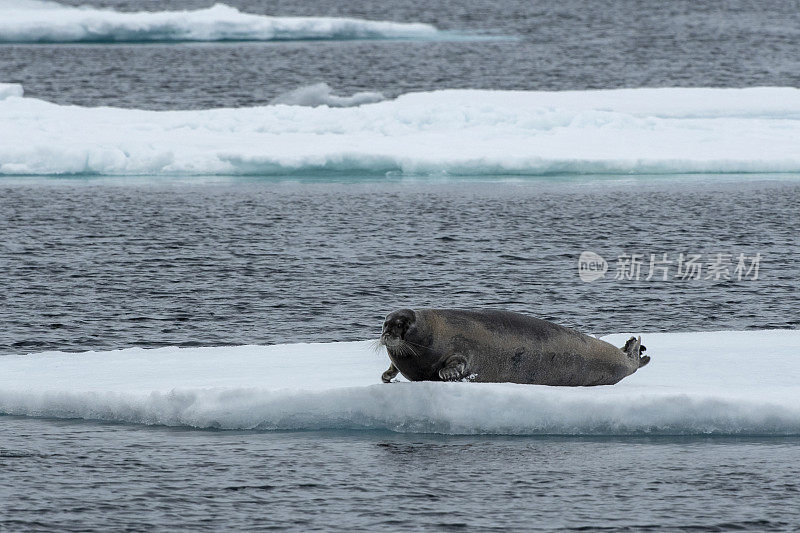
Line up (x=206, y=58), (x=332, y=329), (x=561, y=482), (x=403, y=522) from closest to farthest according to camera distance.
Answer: (x=403, y=522)
(x=561, y=482)
(x=332, y=329)
(x=206, y=58)

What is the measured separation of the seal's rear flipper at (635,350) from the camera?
32.8ft

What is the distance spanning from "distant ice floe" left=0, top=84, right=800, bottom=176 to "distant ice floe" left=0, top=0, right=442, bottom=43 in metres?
18.9

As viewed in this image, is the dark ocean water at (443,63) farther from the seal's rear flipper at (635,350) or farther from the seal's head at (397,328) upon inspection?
the seal's head at (397,328)

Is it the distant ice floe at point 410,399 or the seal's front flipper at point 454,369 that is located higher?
the seal's front flipper at point 454,369

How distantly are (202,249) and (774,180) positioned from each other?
1068cm

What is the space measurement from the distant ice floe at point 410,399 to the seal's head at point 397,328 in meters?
0.29

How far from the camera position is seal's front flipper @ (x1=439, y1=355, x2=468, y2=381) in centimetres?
915

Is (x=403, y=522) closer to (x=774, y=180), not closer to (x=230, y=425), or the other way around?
(x=230, y=425)

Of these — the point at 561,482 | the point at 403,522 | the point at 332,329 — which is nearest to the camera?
the point at 403,522

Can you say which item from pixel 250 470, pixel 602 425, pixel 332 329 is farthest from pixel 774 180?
pixel 250 470

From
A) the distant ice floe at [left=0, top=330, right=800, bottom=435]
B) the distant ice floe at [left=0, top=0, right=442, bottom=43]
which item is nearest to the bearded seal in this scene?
the distant ice floe at [left=0, top=330, right=800, bottom=435]

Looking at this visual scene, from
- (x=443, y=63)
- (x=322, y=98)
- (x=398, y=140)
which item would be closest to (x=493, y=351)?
(x=398, y=140)

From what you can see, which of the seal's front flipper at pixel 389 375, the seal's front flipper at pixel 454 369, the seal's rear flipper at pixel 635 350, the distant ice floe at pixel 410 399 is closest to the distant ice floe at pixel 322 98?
the distant ice floe at pixel 410 399

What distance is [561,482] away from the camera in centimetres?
801
